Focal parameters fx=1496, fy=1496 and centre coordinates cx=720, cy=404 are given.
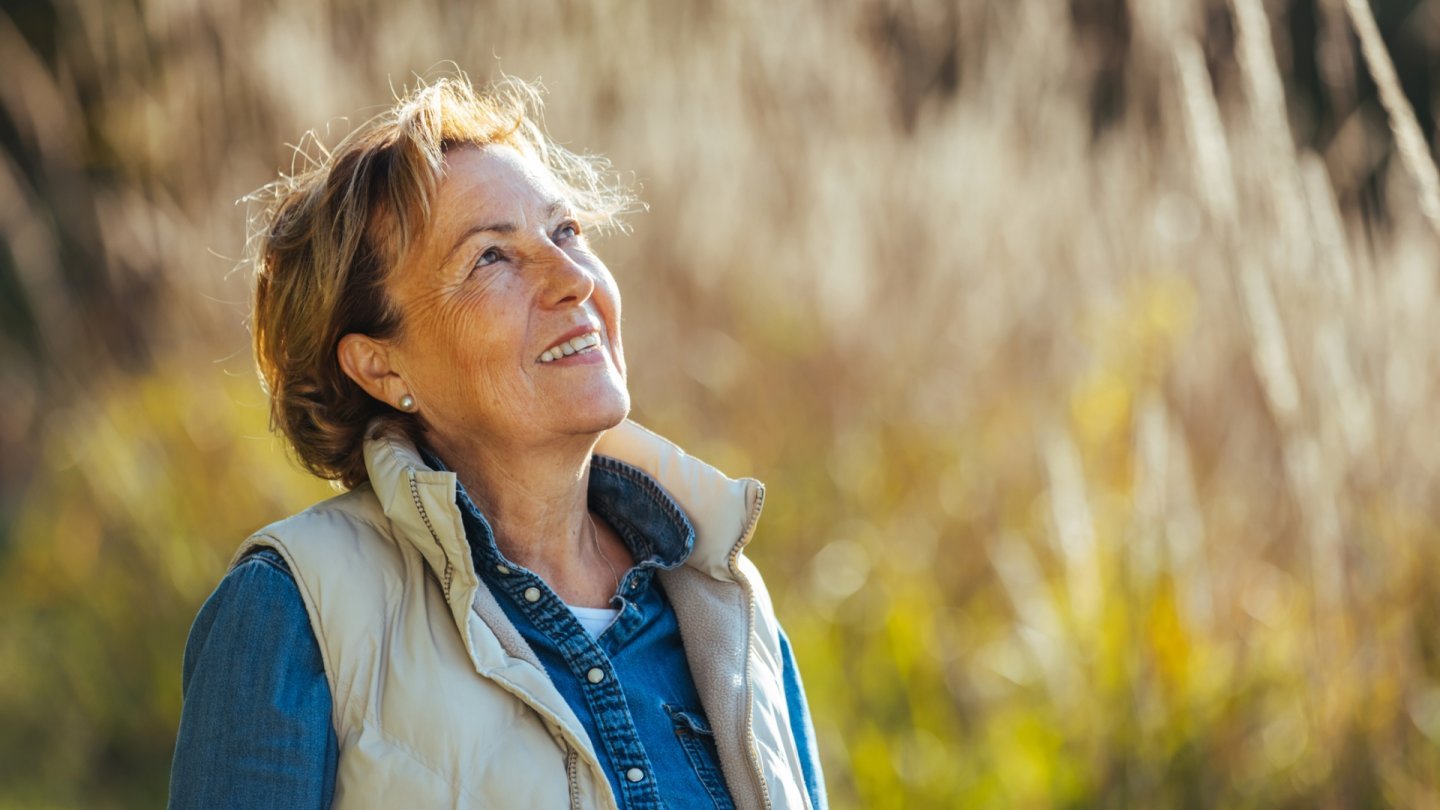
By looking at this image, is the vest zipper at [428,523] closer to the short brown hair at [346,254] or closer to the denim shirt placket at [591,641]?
the denim shirt placket at [591,641]

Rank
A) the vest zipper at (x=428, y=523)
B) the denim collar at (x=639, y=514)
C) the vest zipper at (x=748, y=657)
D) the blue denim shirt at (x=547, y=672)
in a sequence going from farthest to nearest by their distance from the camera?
the denim collar at (x=639, y=514) < the vest zipper at (x=748, y=657) < the vest zipper at (x=428, y=523) < the blue denim shirt at (x=547, y=672)

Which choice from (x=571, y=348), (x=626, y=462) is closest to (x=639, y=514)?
(x=626, y=462)

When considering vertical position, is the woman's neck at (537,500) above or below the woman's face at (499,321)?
below

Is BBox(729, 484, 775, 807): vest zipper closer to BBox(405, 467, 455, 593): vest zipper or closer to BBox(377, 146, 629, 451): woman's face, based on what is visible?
BBox(377, 146, 629, 451): woman's face

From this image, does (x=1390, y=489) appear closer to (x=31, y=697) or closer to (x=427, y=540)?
(x=427, y=540)

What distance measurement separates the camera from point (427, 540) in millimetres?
1719

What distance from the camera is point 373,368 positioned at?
1.95 meters

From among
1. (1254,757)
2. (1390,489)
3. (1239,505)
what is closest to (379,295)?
(1390,489)

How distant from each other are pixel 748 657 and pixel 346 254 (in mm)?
727

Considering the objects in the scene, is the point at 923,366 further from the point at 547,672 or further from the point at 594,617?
the point at 547,672

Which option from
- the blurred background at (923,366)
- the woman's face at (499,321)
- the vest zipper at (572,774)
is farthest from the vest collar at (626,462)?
the blurred background at (923,366)

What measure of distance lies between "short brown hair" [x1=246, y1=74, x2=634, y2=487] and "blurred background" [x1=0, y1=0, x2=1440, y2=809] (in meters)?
1.11

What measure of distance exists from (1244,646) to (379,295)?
91.4 inches

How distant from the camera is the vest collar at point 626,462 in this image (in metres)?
1.71
